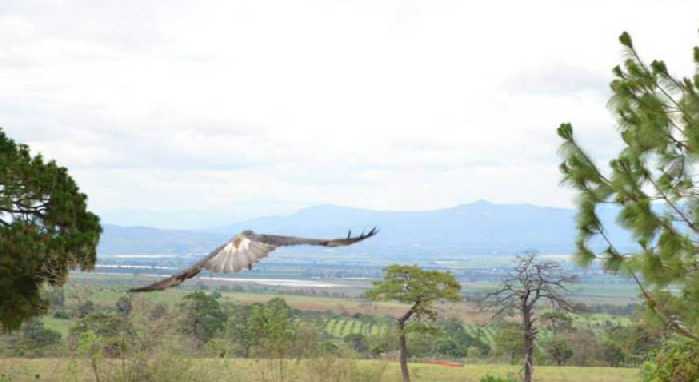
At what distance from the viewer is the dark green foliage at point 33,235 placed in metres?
16.2

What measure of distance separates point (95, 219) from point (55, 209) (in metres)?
1.44

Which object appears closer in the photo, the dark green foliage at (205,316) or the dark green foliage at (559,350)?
the dark green foliage at (205,316)

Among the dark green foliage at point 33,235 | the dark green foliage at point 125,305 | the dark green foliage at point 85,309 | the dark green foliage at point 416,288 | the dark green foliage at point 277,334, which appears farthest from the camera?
the dark green foliage at point 416,288

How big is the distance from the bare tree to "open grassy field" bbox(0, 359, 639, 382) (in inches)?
121

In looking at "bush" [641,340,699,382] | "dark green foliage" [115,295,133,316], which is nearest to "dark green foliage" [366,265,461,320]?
"dark green foliage" [115,295,133,316]

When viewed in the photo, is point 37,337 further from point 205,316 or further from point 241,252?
point 241,252

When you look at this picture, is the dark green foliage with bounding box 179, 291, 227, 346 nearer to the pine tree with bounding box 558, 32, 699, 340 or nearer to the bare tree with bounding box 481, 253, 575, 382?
the bare tree with bounding box 481, 253, 575, 382

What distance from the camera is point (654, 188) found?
780cm

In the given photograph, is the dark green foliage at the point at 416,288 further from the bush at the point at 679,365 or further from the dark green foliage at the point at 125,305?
the bush at the point at 679,365

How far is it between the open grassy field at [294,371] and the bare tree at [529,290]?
3.07 metres

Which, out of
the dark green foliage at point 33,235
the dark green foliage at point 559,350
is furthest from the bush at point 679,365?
the dark green foliage at point 559,350

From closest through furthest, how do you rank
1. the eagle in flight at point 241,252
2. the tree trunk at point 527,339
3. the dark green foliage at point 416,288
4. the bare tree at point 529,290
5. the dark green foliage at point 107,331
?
the eagle in flight at point 241,252, the dark green foliage at point 107,331, the bare tree at point 529,290, the tree trunk at point 527,339, the dark green foliage at point 416,288

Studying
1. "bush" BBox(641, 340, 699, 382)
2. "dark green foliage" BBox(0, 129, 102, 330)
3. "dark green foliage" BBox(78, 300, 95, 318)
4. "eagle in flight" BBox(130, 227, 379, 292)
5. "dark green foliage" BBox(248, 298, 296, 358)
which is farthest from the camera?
"dark green foliage" BBox(248, 298, 296, 358)

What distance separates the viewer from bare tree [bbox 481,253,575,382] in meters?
21.2
